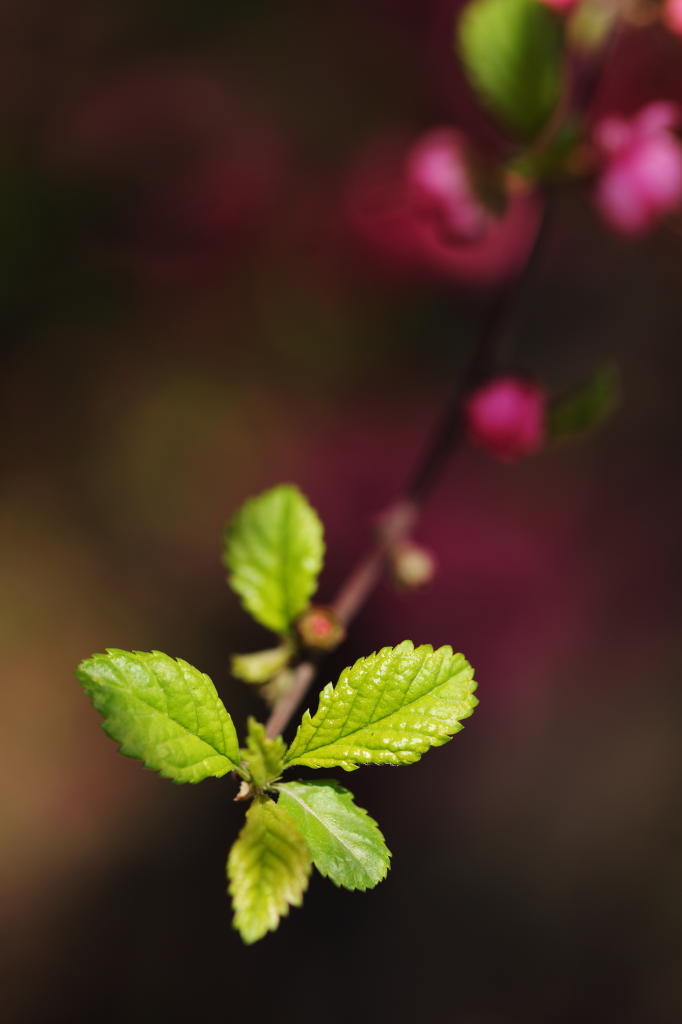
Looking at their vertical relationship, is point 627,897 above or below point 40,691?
below

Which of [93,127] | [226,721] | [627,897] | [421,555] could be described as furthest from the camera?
[627,897]

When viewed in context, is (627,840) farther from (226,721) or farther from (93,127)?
(93,127)

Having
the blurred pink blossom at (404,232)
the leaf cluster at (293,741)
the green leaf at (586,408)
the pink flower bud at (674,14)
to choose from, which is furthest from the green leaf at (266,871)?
the blurred pink blossom at (404,232)

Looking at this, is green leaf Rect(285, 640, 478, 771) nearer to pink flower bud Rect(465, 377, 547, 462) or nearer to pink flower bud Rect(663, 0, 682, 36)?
pink flower bud Rect(465, 377, 547, 462)

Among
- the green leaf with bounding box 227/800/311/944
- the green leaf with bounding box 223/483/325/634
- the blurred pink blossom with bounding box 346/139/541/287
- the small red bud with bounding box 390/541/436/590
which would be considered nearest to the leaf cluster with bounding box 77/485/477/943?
the green leaf with bounding box 227/800/311/944

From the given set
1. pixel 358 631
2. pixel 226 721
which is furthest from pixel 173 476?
pixel 226 721

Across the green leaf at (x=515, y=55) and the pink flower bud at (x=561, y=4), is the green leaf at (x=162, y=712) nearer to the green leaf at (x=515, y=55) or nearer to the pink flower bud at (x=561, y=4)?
the green leaf at (x=515, y=55)

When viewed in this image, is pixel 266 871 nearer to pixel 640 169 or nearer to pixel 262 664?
pixel 262 664
